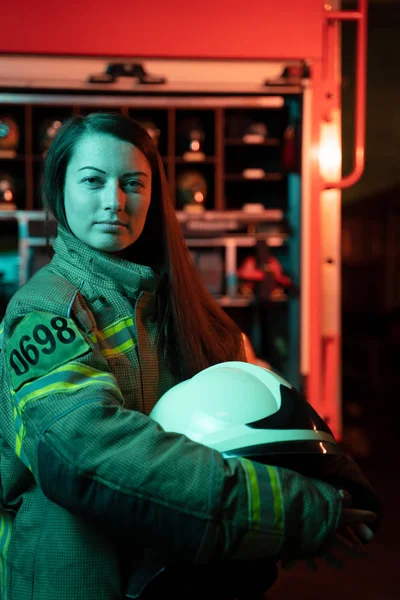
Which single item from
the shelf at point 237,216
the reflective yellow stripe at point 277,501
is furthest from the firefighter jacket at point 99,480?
the shelf at point 237,216

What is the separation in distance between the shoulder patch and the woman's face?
24 centimetres

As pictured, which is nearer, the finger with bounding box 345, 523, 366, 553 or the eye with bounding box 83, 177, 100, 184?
the finger with bounding box 345, 523, 366, 553

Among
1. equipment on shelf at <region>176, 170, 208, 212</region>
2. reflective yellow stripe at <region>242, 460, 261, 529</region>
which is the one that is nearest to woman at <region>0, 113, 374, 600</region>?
reflective yellow stripe at <region>242, 460, 261, 529</region>

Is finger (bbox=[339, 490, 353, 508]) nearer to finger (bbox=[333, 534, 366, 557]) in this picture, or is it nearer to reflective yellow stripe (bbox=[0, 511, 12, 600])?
finger (bbox=[333, 534, 366, 557])

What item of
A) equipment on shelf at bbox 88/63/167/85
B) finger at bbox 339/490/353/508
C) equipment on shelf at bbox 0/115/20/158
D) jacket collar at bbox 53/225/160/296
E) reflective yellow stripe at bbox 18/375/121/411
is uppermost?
equipment on shelf at bbox 88/63/167/85

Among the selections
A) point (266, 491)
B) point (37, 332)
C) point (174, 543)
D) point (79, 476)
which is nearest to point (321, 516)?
point (266, 491)

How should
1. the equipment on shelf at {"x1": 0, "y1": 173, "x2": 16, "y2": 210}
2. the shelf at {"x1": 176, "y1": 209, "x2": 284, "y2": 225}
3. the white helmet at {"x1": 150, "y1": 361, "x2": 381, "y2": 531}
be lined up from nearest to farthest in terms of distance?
the white helmet at {"x1": 150, "y1": 361, "x2": 381, "y2": 531} < the shelf at {"x1": 176, "y1": 209, "x2": 284, "y2": 225} < the equipment on shelf at {"x1": 0, "y1": 173, "x2": 16, "y2": 210}

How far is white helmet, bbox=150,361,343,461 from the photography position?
0.91m

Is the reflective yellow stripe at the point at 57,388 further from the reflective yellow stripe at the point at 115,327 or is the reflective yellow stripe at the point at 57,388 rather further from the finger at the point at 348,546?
the finger at the point at 348,546

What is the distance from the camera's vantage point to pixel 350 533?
3.08 feet

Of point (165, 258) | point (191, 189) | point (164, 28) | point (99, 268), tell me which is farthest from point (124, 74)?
point (99, 268)

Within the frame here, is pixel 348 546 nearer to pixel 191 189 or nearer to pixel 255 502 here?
pixel 255 502

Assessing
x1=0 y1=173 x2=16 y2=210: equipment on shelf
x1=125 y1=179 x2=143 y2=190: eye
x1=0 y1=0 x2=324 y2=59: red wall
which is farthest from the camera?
x1=0 y1=173 x2=16 y2=210: equipment on shelf

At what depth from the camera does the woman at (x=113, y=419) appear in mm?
815
